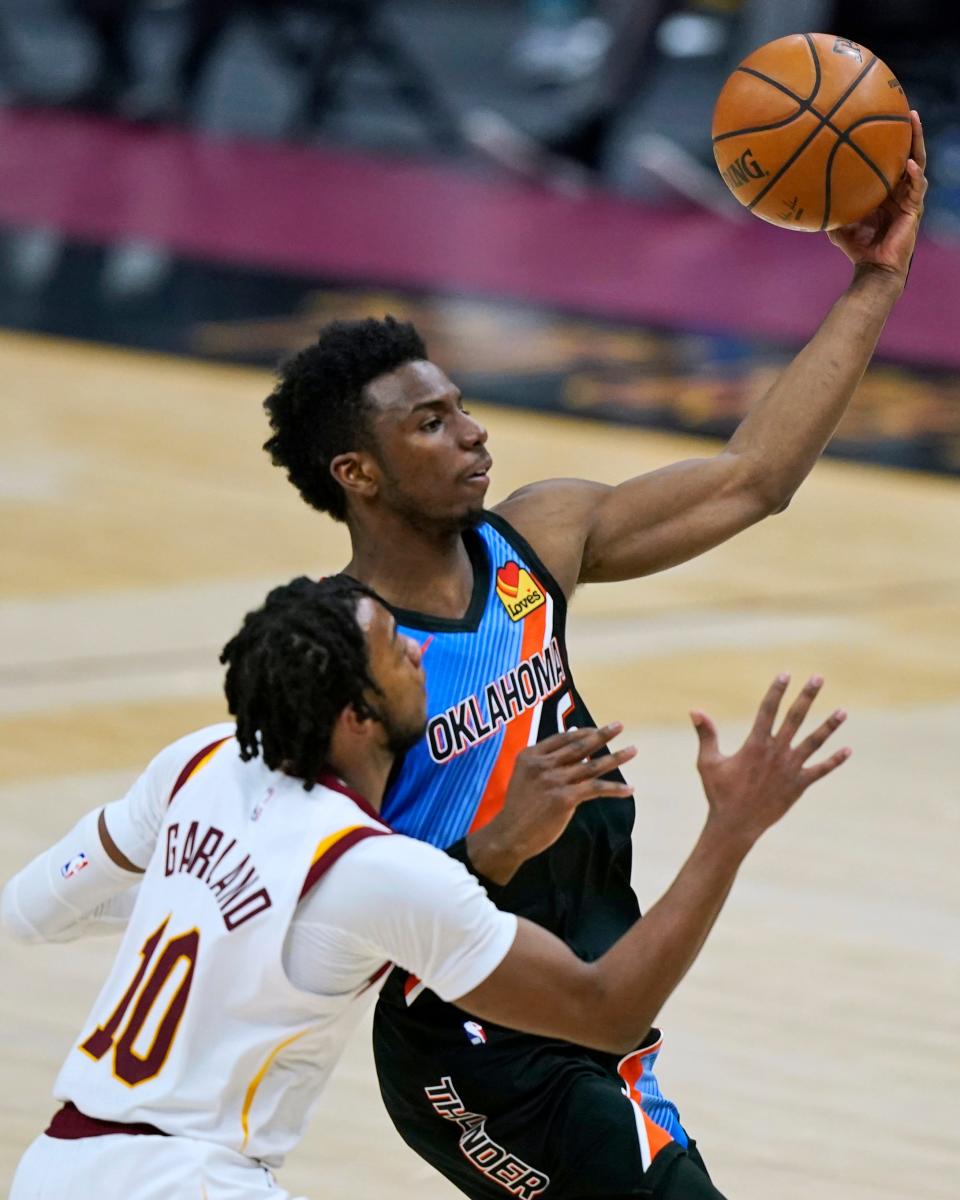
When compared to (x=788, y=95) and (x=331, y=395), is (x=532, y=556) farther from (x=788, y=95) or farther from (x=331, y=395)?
(x=788, y=95)

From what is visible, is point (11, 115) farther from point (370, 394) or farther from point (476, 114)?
point (370, 394)

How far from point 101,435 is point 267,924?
8233mm

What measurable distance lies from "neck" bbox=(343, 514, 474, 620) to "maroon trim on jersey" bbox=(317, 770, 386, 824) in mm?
641

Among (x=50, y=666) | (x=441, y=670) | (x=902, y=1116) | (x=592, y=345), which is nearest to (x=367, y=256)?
(x=592, y=345)

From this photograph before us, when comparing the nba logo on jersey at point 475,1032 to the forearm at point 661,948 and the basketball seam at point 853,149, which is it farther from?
the basketball seam at point 853,149

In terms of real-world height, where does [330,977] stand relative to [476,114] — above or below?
below

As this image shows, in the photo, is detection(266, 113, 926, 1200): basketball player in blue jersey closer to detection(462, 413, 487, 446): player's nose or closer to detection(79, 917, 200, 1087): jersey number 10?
detection(462, 413, 487, 446): player's nose

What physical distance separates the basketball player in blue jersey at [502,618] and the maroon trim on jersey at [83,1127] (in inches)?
24.7

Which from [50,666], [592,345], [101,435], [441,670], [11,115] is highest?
[11,115]

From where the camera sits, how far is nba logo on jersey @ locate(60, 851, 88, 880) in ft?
11.5

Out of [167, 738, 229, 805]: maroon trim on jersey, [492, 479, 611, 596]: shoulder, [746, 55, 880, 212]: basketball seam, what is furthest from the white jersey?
[746, 55, 880, 212]: basketball seam

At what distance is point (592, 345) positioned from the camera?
42.1 feet

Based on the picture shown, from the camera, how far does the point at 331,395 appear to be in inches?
151

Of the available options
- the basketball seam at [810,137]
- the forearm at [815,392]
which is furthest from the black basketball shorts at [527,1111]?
the basketball seam at [810,137]
